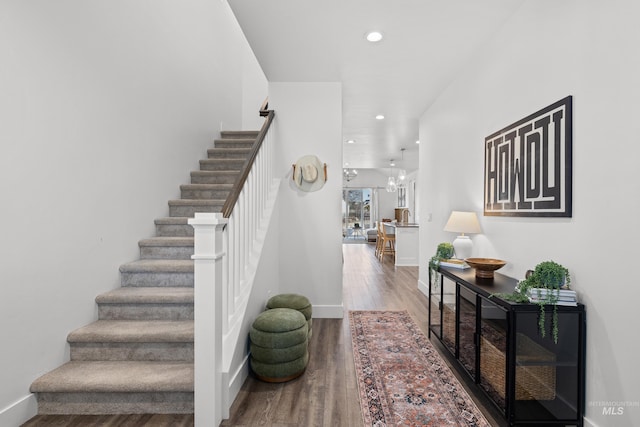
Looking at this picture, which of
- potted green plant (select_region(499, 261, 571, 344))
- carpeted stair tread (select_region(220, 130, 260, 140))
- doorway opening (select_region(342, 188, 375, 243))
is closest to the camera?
potted green plant (select_region(499, 261, 571, 344))

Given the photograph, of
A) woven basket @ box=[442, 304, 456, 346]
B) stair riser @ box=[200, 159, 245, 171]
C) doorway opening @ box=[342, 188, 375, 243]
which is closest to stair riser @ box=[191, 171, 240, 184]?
stair riser @ box=[200, 159, 245, 171]

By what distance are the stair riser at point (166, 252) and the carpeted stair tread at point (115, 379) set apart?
102cm

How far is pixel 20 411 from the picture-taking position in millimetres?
1771

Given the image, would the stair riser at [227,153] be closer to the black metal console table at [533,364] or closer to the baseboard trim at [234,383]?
→ the baseboard trim at [234,383]

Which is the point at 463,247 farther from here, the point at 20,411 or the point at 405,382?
the point at 20,411

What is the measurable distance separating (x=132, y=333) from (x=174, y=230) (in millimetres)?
1183

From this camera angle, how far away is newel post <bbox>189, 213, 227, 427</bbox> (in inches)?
68.5

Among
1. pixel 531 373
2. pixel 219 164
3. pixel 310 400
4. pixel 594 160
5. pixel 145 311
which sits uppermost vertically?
pixel 219 164

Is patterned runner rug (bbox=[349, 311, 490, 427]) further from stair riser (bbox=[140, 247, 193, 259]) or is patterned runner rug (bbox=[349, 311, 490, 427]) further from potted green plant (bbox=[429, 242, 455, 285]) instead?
stair riser (bbox=[140, 247, 193, 259])

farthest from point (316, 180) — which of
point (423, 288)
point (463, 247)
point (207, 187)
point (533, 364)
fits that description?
point (533, 364)

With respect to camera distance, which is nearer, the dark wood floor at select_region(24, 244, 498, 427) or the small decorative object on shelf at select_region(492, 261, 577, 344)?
the small decorative object on shelf at select_region(492, 261, 577, 344)

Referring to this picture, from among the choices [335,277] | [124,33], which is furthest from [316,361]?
[124,33]

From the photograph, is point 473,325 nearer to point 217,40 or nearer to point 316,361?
point 316,361

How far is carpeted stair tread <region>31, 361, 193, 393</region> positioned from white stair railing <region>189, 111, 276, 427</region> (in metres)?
0.20
